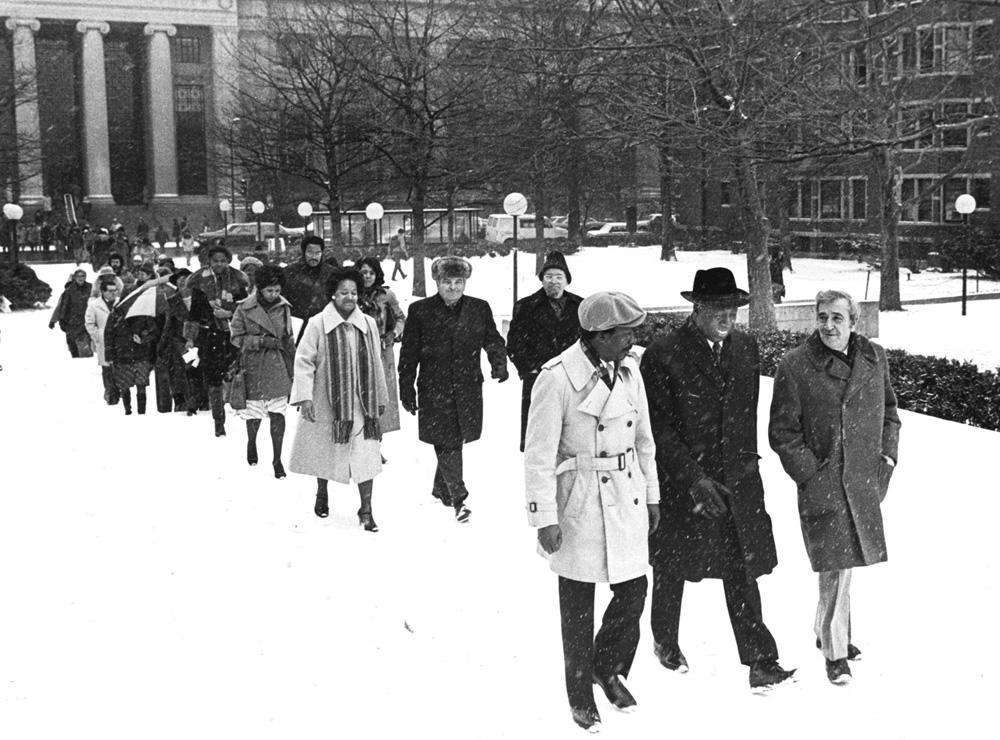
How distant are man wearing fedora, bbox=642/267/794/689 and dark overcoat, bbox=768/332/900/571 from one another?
17 cm

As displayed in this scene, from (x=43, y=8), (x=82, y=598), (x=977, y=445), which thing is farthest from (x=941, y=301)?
(x=43, y=8)

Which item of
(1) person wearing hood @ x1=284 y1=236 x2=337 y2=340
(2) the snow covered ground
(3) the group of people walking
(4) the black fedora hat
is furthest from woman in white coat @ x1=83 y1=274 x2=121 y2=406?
(4) the black fedora hat

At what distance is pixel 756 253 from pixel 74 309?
11.3 m

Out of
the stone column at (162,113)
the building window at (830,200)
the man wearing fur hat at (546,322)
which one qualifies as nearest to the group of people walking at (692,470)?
the man wearing fur hat at (546,322)

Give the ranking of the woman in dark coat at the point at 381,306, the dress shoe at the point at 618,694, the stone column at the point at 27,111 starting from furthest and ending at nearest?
the stone column at the point at 27,111 < the woman in dark coat at the point at 381,306 < the dress shoe at the point at 618,694

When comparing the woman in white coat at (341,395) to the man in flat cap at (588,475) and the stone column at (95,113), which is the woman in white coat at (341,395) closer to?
the man in flat cap at (588,475)

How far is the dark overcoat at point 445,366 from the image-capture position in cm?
957

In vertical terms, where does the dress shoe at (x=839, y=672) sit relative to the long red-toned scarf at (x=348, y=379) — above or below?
below

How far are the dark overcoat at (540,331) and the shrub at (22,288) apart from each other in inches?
1047

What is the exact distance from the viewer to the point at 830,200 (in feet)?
177

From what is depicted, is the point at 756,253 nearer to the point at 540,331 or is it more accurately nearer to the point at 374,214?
the point at 540,331

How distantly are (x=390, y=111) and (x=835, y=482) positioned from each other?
29478 mm

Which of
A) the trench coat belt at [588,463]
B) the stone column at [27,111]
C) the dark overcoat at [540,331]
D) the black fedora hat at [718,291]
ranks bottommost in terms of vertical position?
the trench coat belt at [588,463]

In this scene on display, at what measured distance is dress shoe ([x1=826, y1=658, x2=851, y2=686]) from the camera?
620cm
